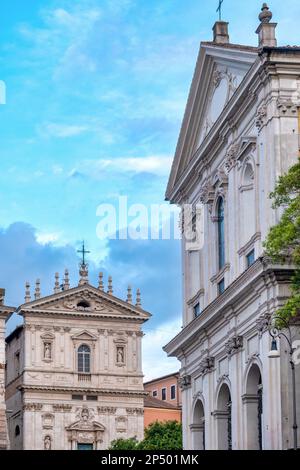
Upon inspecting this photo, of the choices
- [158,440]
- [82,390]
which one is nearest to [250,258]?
[158,440]

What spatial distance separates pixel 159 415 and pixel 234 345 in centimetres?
5233

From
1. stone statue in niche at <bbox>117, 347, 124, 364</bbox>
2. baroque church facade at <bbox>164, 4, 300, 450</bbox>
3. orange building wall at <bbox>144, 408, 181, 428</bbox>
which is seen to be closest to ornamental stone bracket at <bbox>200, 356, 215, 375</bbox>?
baroque church facade at <bbox>164, 4, 300, 450</bbox>

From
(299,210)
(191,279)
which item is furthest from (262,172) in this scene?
(191,279)

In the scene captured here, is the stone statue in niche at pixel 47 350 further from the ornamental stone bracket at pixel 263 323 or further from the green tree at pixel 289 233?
the green tree at pixel 289 233

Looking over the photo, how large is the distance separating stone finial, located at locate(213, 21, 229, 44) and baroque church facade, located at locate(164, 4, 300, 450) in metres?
0.05

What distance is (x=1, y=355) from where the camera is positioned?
66.1 meters

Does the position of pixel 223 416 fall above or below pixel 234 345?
below

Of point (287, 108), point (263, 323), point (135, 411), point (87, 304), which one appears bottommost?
point (263, 323)

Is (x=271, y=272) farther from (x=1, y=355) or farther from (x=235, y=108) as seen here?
(x=1, y=355)

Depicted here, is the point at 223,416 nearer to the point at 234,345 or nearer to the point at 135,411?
the point at 234,345

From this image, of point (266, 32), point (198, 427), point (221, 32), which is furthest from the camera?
point (198, 427)

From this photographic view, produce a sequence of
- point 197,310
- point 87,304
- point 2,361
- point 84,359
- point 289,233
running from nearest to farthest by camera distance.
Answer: point 289,233
point 197,310
point 2,361
point 84,359
point 87,304

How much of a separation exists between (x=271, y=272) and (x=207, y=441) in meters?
11.9

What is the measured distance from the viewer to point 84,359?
93312 mm
